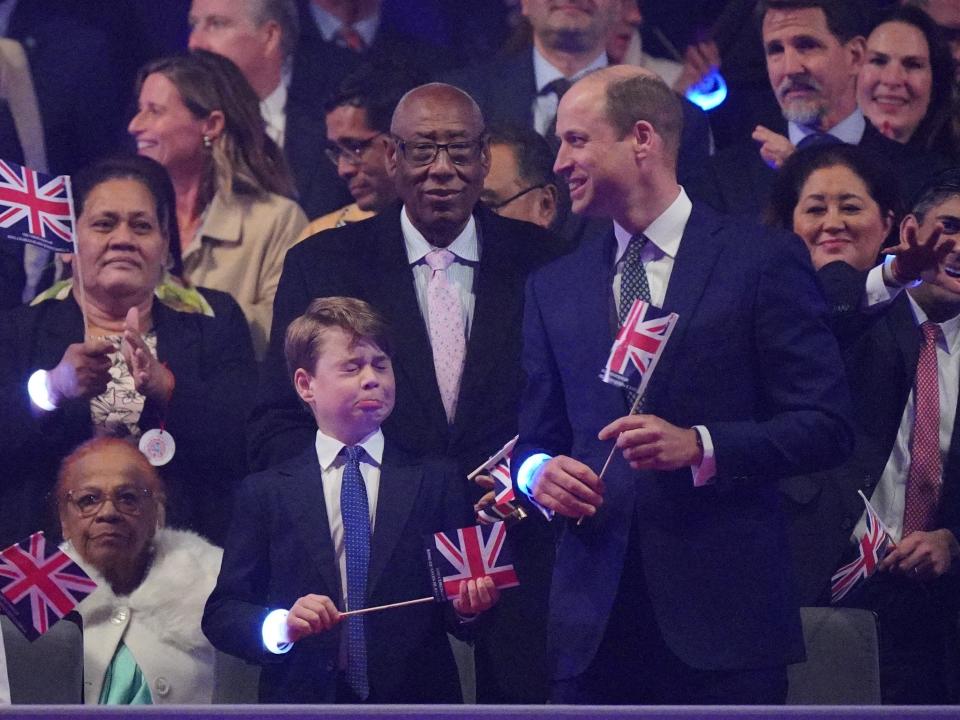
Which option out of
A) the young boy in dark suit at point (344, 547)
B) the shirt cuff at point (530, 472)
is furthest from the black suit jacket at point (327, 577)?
the shirt cuff at point (530, 472)

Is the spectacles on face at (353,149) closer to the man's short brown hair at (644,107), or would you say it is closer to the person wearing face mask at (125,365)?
the person wearing face mask at (125,365)

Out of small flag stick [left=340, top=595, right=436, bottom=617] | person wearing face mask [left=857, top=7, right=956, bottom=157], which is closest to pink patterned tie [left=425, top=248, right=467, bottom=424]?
small flag stick [left=340, top=595, right=436, bottom=617]

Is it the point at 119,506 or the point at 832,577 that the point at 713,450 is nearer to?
the point at 832,577

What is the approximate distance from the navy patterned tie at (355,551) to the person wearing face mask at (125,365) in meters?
Result: 0.34

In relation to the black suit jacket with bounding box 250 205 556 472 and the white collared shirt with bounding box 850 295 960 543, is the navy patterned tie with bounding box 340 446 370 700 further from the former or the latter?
the white collared shirt with bounding box 850 295 960 543

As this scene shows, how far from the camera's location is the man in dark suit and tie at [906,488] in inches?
133

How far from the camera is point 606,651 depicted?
111 inches

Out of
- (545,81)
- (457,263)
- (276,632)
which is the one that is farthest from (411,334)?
(545,81)

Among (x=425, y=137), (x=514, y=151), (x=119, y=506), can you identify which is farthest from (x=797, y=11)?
(x=119, y=506)

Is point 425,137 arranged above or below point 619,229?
above

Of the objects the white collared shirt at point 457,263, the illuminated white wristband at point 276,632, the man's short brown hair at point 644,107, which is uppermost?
the man's short brown hair at point 644,107

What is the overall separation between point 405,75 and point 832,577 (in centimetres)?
141

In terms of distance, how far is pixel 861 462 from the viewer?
135 inches

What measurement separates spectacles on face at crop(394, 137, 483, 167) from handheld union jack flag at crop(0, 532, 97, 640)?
1.01 meters
